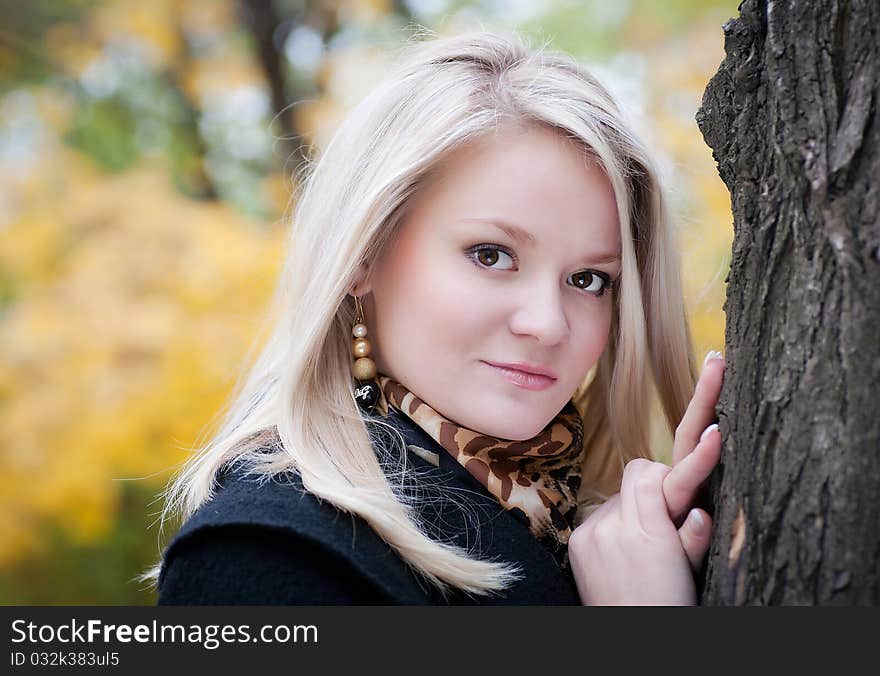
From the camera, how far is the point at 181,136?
5.60 meters

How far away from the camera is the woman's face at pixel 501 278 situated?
151cm

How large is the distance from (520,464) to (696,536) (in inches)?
15.1

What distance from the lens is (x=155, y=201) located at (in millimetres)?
3793

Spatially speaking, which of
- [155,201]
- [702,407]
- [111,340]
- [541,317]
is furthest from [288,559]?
[155,201]

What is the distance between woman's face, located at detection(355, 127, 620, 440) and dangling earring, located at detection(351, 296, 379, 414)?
52 mm

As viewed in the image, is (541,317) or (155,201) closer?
(541,317)

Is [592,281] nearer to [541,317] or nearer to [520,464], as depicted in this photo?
[541,317]

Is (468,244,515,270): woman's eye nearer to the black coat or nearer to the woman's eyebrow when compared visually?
the woman's eyebrow

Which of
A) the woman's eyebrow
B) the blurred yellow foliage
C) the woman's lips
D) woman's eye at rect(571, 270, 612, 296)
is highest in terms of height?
the blurred yellow foliage

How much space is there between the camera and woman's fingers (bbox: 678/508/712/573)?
4.57 ft

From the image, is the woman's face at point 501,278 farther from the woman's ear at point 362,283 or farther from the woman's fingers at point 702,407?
the woman's fingers at point 702,407

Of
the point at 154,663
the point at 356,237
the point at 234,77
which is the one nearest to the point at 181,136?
the point at 234,77

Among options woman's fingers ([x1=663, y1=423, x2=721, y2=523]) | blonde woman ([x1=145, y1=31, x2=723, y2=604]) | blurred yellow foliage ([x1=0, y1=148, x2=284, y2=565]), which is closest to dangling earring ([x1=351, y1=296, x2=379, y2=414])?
blonde woman ([x1=145, y1=31, x2=723, y2=604])

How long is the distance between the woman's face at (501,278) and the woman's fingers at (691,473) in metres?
0.27
